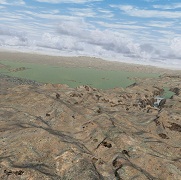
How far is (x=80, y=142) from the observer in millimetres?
55875

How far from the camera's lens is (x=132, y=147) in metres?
54.9

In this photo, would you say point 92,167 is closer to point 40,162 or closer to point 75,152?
point 75,152

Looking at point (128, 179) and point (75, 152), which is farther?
point (75, 152)

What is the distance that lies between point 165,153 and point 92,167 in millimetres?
19487

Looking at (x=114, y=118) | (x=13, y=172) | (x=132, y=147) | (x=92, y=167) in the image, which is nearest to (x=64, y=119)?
(x=114, y=118)

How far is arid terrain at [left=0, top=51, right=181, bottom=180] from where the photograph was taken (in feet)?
142

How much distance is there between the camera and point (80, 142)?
55.9 metres

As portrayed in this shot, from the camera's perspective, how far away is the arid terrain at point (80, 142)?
4325cm

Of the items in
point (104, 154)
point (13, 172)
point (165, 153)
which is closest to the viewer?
point (13, 172)

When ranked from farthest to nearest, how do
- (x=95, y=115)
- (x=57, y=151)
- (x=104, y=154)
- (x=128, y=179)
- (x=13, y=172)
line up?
(x=95, y=115) < (x=104, y=154) < (x=57, y=151) < (x=128, y=179) < (x=13, y=172)

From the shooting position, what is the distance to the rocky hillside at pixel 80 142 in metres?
43.3

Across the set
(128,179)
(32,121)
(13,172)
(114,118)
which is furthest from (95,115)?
(13,172)

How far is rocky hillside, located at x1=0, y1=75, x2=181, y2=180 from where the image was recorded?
43312mm

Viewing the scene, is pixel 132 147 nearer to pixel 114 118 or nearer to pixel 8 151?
pixel 114 118
